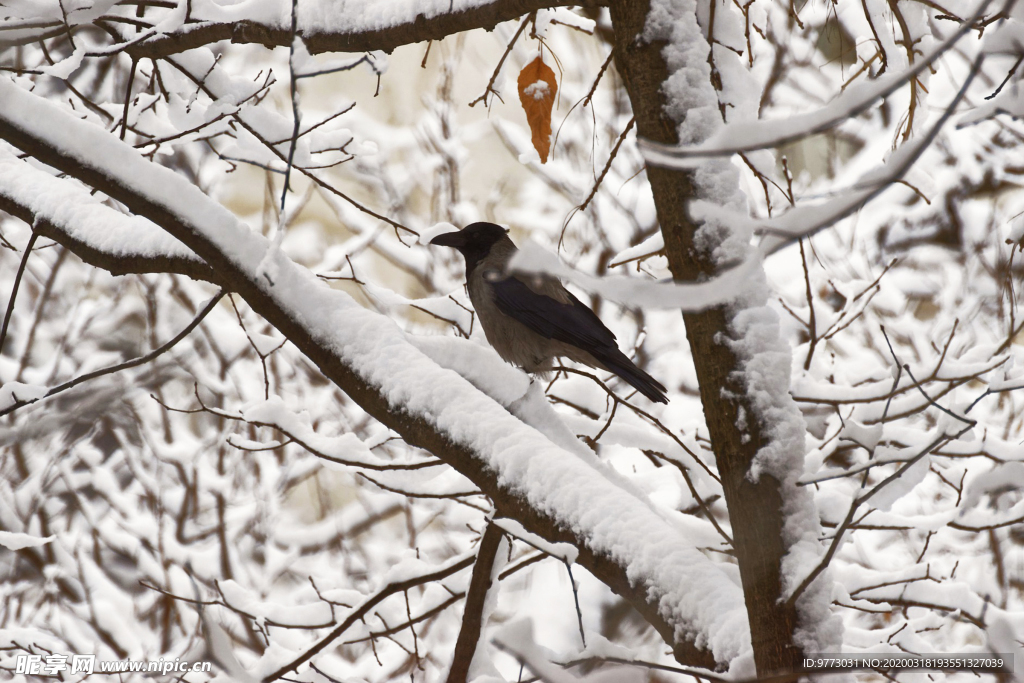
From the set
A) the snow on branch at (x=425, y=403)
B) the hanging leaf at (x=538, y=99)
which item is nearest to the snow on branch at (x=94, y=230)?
the snow on branch at (x=425, y=403)

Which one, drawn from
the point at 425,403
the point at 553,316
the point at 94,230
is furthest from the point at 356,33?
the point at 553,316

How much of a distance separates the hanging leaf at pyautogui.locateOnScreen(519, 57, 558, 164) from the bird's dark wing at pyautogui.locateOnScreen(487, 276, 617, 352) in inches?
37.4

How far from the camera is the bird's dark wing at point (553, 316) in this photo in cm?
335

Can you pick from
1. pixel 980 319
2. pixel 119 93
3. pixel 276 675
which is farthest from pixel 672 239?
pixel 119 93

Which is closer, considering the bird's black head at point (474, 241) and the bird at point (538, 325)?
the bird at point (538, 325)

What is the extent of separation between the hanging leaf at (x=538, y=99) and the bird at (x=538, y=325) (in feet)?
2.66

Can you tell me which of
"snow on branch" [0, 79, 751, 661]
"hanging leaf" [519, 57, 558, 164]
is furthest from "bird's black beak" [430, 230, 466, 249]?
"snow on branch" [0, 79, 751, 661]

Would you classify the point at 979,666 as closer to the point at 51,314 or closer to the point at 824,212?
the point at 824,212

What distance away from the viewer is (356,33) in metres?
2.44

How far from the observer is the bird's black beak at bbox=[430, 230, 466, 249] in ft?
12.7

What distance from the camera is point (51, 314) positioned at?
7309 mm

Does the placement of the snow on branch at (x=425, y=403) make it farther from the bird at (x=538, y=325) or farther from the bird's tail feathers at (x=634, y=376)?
the bird at (x=538, y=325)

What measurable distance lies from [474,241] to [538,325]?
78 cm

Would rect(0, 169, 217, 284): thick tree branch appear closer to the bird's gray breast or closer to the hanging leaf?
the hanging leaf
